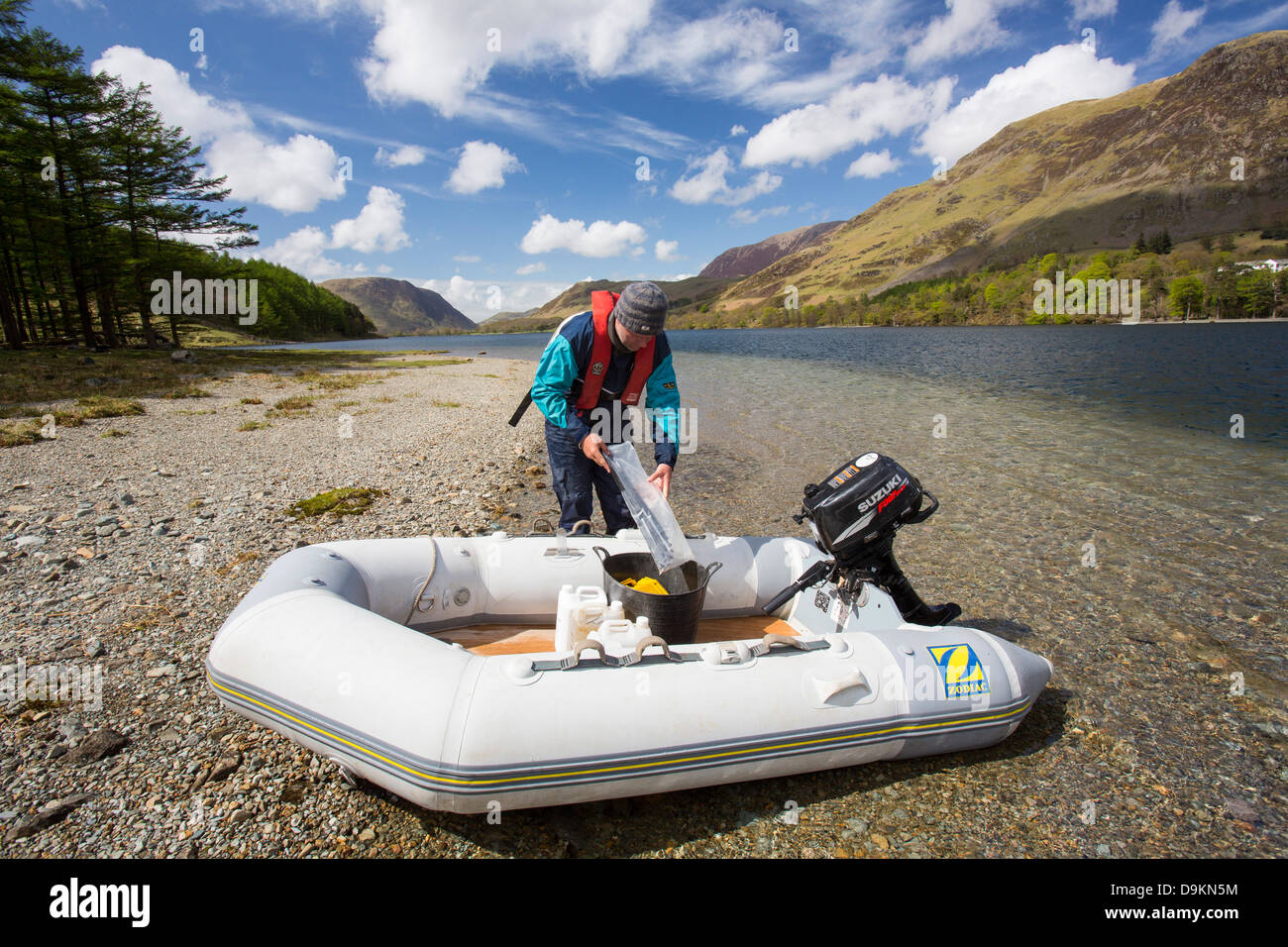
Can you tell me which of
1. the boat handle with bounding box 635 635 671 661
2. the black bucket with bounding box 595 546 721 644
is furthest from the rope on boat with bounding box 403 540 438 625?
the boat handle with bounding box 635 635 671 661

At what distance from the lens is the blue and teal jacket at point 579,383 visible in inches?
169

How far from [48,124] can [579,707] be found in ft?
109

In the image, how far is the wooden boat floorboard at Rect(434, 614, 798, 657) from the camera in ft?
12.9

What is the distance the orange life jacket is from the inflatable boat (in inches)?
59.6

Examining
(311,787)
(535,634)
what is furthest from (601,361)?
(311,787)

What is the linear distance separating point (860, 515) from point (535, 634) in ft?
7.89

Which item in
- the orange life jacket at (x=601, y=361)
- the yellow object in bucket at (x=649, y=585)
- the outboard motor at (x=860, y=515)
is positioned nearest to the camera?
the outboard motor at (x=860, y=515)

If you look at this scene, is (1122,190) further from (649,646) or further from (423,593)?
(423,593)

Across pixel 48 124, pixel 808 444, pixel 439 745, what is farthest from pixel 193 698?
pixel 48 124

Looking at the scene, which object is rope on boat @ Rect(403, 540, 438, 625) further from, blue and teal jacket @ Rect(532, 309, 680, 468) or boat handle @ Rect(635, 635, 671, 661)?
boat handle @ Rect(635, 635, 671, 661)

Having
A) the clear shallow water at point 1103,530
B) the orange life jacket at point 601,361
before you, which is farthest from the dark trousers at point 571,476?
the clear shallow water at point 1103,530

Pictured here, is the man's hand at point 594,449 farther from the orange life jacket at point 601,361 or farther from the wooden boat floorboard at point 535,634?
the wooden boat floorboard at point 535,634

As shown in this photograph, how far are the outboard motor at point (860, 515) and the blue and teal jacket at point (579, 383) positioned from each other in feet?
3.83

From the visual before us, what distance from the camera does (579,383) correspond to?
4.39m
